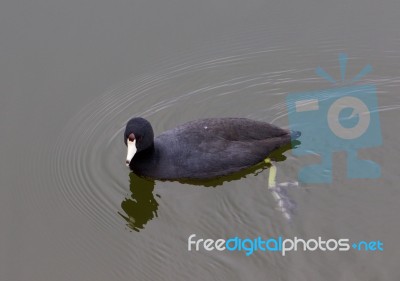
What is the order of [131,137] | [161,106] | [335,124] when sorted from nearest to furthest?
[131,137], [335,124], [161,106]

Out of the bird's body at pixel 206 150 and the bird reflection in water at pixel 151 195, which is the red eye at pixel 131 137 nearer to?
the bird's body at pixel 206 150

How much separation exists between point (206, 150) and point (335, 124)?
155cm

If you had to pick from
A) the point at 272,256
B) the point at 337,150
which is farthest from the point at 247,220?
the point at 337,150

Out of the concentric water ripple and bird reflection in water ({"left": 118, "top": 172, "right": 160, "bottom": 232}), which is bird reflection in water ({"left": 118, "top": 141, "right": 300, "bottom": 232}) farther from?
the concentric water ripple

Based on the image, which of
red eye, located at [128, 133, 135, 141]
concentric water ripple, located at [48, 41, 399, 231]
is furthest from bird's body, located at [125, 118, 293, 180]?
concentric water ripple, located at [48, 41, 399, 231]

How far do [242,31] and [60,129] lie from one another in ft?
8.82

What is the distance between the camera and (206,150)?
23.7ft

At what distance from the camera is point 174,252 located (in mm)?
6453

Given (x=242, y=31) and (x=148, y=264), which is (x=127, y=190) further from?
(x=242, y=31)

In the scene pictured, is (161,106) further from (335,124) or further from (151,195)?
(335,124)

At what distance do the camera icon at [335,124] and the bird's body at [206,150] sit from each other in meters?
0.45

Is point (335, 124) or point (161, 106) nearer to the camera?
point (335, 124)

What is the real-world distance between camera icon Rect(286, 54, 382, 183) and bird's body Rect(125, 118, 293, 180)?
454 mm

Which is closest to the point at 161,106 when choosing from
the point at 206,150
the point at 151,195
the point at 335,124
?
the point at 206,150
